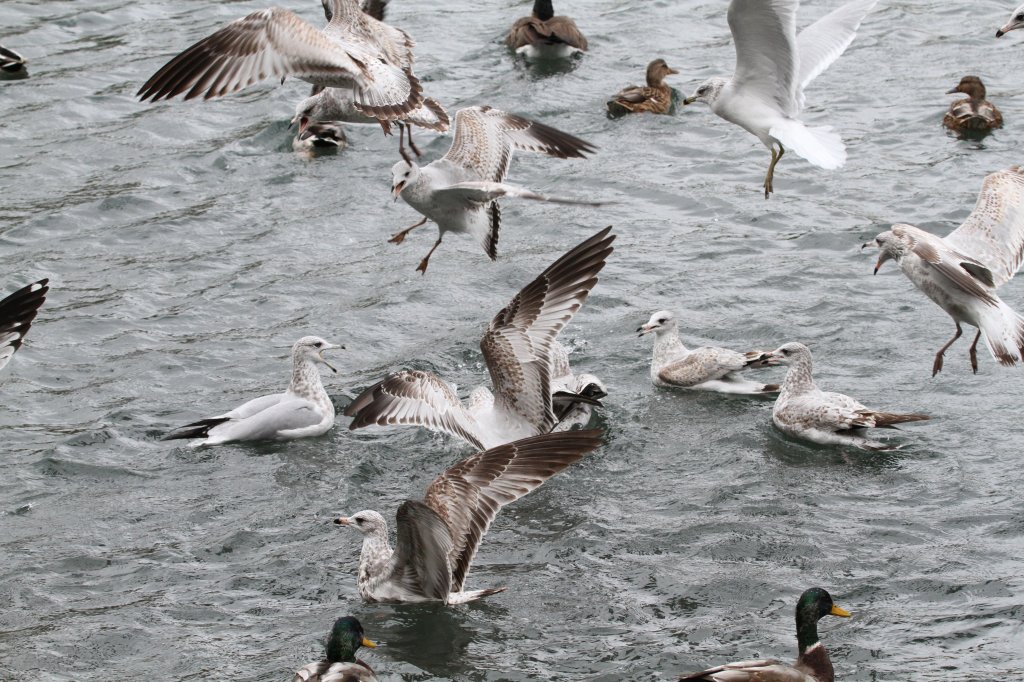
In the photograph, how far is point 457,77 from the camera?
57.8ft

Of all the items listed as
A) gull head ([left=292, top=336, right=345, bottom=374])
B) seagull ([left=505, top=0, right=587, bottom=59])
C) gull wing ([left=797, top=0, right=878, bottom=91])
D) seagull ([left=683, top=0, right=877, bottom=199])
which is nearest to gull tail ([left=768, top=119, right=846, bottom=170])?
seagull ([left=683, top=0, right=877, bottom=199])

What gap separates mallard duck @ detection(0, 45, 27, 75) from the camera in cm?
1730

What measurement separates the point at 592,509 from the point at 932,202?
6.40m

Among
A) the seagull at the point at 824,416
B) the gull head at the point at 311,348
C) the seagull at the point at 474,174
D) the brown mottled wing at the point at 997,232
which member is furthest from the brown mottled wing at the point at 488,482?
the brown mottled wing at the point at 997,232

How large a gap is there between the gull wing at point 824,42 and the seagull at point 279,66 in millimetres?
3013

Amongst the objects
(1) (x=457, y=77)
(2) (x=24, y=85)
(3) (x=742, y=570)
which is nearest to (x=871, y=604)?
(3) (x=742, y=570)

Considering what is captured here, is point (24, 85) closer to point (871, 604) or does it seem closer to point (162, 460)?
point (162, 460)

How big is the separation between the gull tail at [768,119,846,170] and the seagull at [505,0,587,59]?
7782 mm

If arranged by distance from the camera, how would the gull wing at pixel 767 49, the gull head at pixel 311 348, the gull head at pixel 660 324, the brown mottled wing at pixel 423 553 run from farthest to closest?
1. the gull head at pixel 660 324
2. the gull head at pixel 311 348
3. the gull wing at pixel 767 49
4. the brown mottled wing at pixel 423 553

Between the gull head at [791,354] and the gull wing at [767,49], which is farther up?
the gull wing at [767,49]

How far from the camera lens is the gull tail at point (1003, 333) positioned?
363 inches

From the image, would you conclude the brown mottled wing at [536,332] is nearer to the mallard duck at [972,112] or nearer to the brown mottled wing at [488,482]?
the brown mottled wing at [488,482]

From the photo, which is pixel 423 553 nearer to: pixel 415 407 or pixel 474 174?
pixel 415 407

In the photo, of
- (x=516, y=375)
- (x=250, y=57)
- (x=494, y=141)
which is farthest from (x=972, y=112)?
(x=250, y=57)
